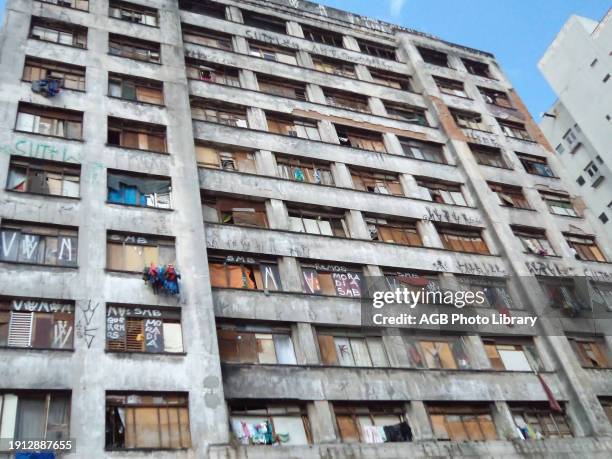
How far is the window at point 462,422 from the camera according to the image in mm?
18438

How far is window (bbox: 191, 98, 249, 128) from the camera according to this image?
25.1 metres

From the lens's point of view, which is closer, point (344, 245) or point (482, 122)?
point (344, 245)

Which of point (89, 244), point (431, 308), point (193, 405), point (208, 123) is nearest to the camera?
point (193, 405)

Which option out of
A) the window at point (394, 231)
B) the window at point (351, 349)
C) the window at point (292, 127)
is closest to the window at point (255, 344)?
the window at point (351, 349)

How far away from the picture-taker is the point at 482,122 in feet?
107

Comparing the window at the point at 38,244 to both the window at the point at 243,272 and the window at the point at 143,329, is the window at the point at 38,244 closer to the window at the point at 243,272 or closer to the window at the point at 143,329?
the window at the point at 143,329

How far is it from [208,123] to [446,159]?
12.5 metres

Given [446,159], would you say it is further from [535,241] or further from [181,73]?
[181,73]

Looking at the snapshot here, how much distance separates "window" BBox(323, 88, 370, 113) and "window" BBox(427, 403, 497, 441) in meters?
16.1

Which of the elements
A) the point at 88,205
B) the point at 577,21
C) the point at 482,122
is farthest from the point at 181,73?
the point at 577,21

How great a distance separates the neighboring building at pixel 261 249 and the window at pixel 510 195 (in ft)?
0.38

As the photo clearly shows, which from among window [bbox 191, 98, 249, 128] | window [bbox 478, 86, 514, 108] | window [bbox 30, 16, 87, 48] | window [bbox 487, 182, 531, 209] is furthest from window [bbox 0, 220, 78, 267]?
window [bbox 478, 86, 514, 108]

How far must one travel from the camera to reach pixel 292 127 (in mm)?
26625

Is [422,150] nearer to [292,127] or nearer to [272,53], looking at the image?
[292,127]
